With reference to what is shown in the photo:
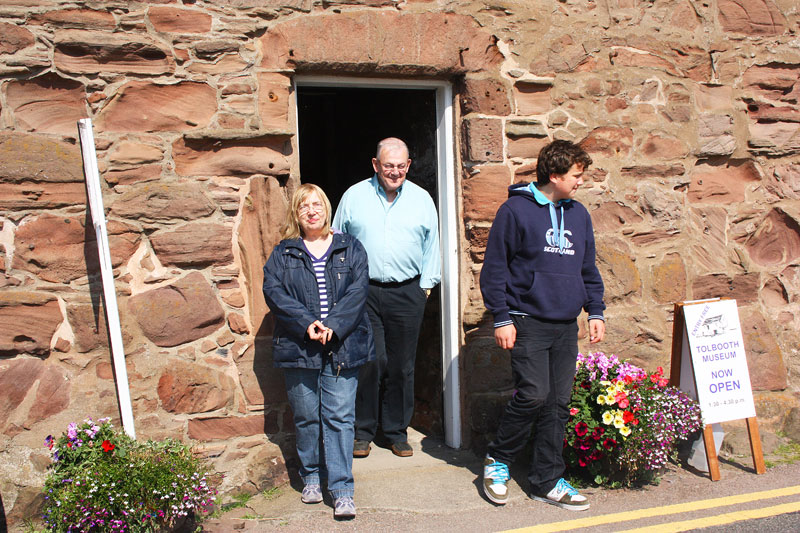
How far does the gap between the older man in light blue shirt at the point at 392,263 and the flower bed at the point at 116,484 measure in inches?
50.4

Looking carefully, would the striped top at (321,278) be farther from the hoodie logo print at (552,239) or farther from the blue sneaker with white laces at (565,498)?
the blue sneaker with white laces at (565,498)

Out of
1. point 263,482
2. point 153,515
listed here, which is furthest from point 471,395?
point 153,515

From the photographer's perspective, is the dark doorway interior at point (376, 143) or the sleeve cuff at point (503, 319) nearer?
the sleeve cuff at point (503, 319)

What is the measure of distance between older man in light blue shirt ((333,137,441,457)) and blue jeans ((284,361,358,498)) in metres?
0.58

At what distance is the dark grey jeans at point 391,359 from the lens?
4.41 metres

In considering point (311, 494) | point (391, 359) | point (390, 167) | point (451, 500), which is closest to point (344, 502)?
point (311, 494)

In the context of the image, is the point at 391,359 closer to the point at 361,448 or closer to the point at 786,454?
the point at 361,448

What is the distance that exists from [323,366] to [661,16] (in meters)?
3.27

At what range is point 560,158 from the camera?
3.84 meters

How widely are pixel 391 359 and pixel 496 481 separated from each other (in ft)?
3.31

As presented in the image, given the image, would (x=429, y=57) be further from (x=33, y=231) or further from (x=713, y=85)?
(x=33, y=231)

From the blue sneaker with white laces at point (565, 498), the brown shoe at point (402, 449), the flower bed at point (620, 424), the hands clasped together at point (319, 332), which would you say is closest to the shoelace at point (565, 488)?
the blue sneaker with white laces at point (565, 498)

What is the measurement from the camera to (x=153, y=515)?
10.9ft

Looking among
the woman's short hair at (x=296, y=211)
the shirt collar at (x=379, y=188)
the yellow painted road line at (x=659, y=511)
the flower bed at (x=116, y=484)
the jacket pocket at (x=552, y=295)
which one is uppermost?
the shirt collar at (x=379, y=188)
